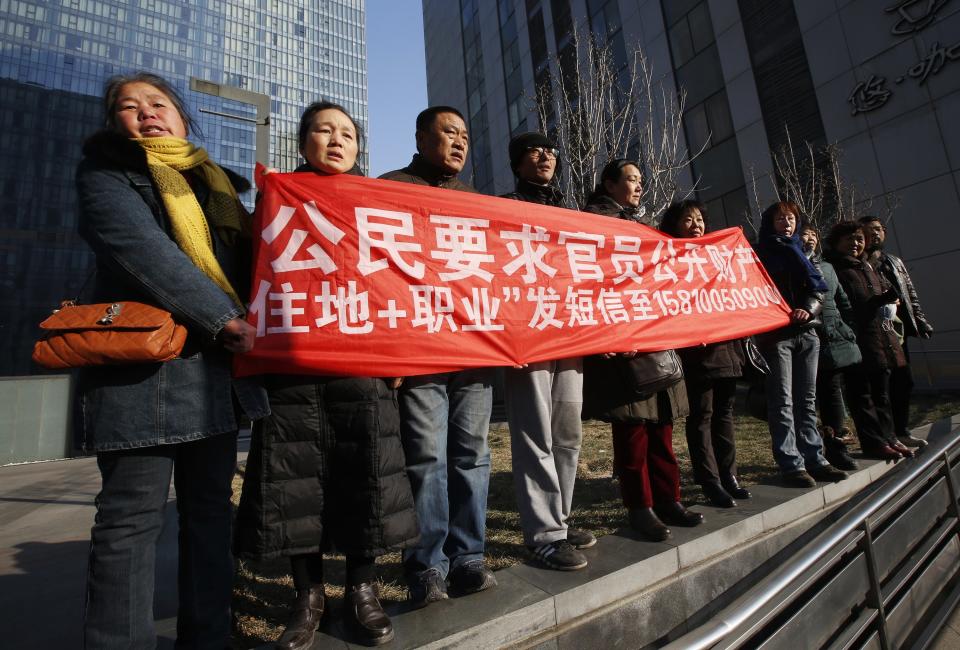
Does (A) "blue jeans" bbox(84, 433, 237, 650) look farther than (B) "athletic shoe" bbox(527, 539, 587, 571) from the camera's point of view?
No

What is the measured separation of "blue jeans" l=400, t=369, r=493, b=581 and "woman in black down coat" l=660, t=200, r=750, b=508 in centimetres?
164

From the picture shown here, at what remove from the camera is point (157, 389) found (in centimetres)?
152

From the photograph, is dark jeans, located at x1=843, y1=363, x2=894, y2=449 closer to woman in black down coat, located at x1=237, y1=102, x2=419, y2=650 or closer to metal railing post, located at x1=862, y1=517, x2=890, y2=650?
metal railing post, located at x1=862, y1=517, x2=890, y2=650

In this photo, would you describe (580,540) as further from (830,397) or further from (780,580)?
(830,397)

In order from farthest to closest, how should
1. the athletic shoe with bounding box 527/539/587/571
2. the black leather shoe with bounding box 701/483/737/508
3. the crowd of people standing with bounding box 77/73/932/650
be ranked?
1. the black leather shoe with bounding box 701/483/737/508
2. the athletic shoe with bounding box 527/539/587/571
3. the crowd of people standing with bounding box 77/73/932/650

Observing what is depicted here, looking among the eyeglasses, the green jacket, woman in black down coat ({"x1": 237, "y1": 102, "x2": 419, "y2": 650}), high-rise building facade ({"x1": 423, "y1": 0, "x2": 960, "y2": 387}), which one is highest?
high-rise building facade ({"x1": 423, "y1": 0, "x2": 960, "y2": 387})

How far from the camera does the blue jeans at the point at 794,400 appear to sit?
3.34 m

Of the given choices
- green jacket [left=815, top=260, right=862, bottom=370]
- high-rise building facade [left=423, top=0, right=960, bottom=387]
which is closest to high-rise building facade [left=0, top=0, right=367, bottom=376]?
high-rise building facade [left=423, top=0, right=960, bottom=387]

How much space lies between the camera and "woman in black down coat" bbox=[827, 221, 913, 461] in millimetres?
3816

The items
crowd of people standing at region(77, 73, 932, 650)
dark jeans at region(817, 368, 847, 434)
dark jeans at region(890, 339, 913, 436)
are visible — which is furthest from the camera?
dark jeans at region(890, 339, 913, 436)

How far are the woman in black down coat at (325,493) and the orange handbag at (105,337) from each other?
0.45 metres

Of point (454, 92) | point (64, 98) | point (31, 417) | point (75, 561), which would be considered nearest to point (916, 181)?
point (75, 561)

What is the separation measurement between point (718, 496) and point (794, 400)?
1.21 m

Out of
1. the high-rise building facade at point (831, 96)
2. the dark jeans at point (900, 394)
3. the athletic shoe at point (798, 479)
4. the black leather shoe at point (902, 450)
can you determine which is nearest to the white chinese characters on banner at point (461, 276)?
the athletic shoe at point (798, 479)
